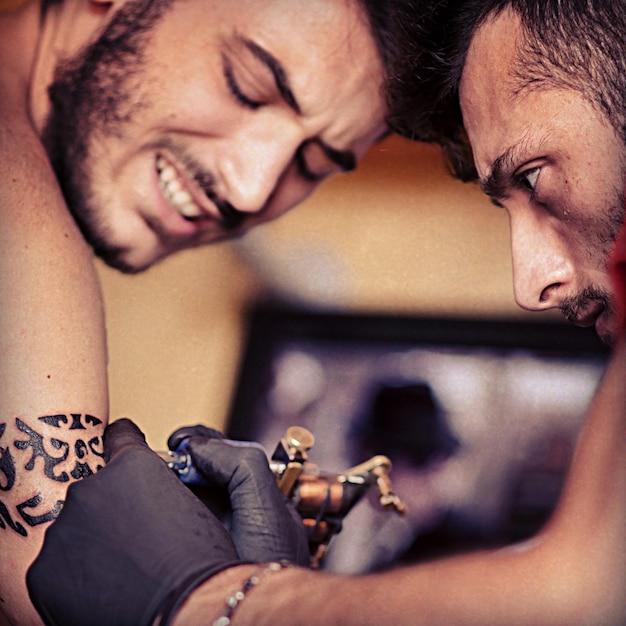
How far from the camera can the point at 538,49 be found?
85 cm

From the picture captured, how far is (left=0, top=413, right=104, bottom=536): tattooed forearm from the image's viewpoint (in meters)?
0.82

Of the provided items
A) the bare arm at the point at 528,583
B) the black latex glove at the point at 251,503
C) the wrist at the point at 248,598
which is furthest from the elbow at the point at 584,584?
the black latex glove at the point at 251,503

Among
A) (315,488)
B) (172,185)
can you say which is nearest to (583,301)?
(315,488)

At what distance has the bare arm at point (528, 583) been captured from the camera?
0.53 meters

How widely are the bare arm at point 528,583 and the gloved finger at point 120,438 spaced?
0.26m

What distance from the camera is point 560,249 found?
2.95 ft

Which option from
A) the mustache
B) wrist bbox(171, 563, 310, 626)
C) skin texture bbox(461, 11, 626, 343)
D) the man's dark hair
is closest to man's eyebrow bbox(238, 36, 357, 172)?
the man's dark hair

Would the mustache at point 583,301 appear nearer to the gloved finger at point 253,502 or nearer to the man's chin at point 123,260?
the gloved finger at point 253,502

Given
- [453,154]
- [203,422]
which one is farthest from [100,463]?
[453,154]

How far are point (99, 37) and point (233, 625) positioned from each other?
3.07ft

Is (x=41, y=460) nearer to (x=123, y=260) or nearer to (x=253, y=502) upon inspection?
(x=253, y=502)

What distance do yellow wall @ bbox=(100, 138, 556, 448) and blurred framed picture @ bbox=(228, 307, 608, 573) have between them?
39 mm

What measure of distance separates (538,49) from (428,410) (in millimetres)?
597

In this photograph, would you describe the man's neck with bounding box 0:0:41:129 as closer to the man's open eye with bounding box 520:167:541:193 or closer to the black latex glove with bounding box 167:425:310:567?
the black latex glove with bounding box 167:425:310:567
